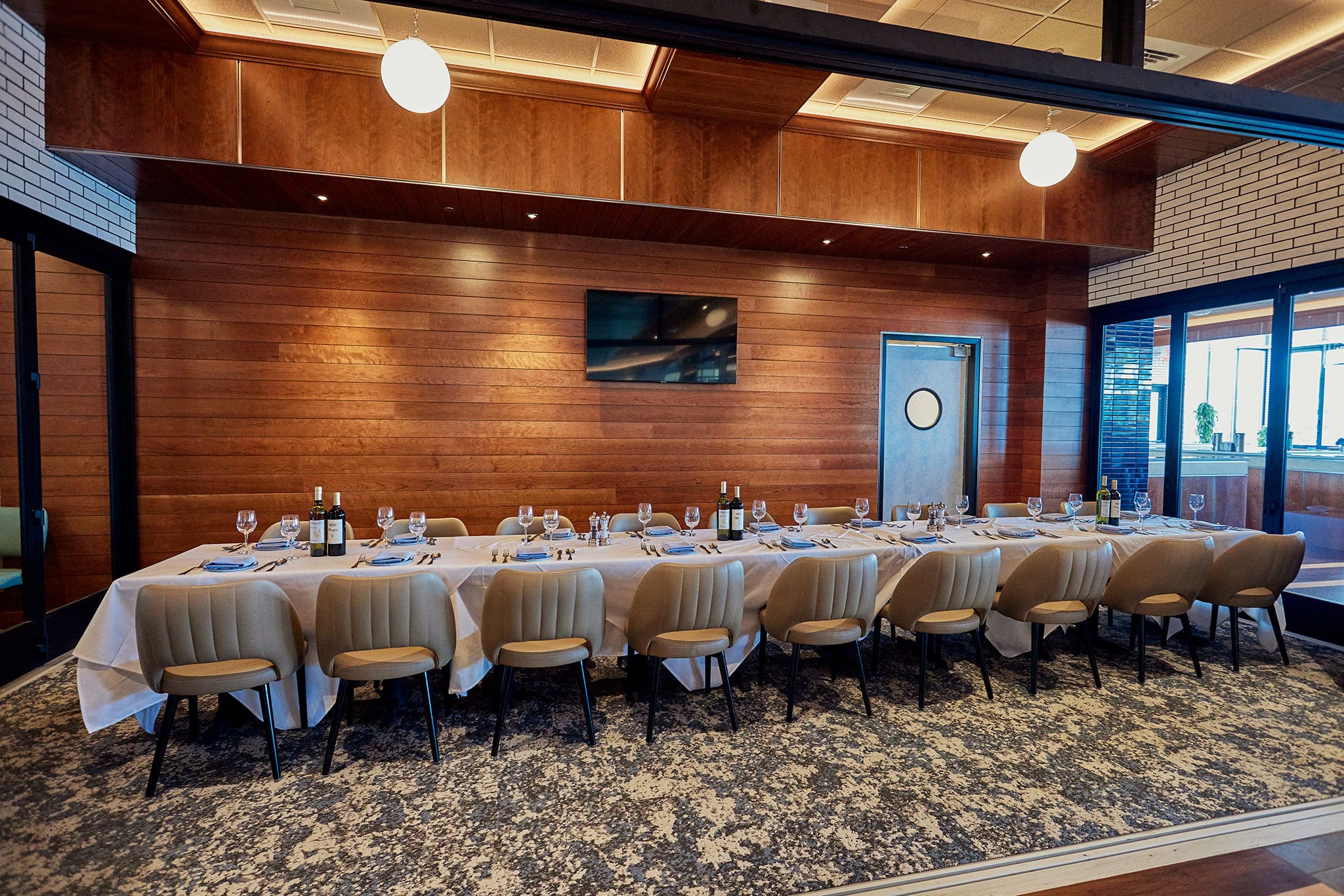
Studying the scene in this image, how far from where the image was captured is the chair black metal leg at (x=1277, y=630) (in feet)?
12.8

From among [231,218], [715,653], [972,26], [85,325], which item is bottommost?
[715,653]

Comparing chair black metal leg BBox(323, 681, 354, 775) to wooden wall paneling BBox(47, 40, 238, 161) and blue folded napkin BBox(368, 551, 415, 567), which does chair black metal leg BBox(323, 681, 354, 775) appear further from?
wooden wall paneling BBox(47, 40, 238, 161)

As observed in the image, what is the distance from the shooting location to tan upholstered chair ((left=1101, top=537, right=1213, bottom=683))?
3523 mm

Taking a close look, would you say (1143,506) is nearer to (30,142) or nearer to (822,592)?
(822,592)

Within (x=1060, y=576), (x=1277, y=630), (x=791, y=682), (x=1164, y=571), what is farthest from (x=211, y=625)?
(x=1277, y=630)

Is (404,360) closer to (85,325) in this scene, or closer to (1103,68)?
(85,325)

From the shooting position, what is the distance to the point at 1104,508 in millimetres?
4316

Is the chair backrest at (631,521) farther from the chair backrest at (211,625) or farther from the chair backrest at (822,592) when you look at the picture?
the chair backrest at (211,625)

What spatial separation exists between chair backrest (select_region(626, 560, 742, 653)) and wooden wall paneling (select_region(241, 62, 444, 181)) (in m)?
3.06

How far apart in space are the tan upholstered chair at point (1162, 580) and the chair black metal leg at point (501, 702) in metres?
3.40

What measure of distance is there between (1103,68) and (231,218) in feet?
17.8

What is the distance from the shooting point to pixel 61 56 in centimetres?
362

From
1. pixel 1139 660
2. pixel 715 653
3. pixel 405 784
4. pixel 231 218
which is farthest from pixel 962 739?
pixel 231 218

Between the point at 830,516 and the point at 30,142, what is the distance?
5.47 meters
